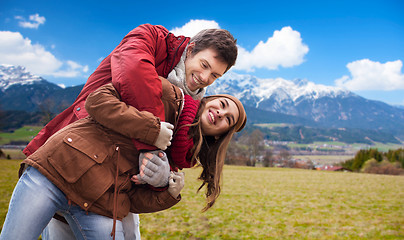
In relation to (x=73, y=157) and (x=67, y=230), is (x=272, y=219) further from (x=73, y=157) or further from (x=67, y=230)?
(x=73, y=157)

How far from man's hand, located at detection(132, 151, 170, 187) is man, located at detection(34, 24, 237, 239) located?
0.06 m

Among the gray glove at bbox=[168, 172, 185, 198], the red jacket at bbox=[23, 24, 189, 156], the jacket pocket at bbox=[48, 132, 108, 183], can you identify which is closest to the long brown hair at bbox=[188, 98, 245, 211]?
the gray glove at bbox=[168, 172, 185, 198]

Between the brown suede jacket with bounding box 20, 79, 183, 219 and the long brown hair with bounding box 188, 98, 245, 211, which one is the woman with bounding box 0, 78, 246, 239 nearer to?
the brown suede jacket with bounding box 20, 79, 183, 219

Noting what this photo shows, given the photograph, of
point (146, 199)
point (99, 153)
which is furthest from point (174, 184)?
point (99, 153)

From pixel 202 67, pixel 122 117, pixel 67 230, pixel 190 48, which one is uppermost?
pixel 190 48

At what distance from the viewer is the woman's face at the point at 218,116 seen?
2088 mm

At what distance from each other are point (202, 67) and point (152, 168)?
89cm

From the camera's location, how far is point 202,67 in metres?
2.00

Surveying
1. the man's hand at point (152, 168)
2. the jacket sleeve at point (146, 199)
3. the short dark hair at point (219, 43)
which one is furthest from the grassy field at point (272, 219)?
the short dark hair at point (219, 43)

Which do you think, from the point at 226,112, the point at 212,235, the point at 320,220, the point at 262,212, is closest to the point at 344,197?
the point at 320,220

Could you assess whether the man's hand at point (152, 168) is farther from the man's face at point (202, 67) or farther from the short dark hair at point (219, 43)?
the short dark hair at point (219, 43)

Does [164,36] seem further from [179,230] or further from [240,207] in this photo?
[240,207]

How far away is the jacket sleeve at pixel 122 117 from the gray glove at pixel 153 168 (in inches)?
5.3

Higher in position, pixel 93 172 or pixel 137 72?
pixel 137 72
